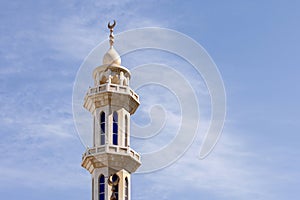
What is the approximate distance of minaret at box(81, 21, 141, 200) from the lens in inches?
3716

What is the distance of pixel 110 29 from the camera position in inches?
4003

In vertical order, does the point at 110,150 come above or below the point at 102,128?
below

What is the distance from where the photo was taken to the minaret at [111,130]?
94.4 m

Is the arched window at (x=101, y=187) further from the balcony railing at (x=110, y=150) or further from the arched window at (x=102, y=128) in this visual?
the arched window at (x=102, y=128)

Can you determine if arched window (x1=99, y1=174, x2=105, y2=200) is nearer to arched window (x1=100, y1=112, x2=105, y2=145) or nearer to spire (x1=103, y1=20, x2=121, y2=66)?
arched window (x1=100, y1=112, x2=105, y2=145)

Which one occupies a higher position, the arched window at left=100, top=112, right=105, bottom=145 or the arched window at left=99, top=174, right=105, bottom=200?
the arched window at left=100, top=112, right=105, bottom=145

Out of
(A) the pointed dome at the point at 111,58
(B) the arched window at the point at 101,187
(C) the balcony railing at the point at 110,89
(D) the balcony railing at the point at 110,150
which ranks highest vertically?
(A) the pointed dome at the point at 111,58

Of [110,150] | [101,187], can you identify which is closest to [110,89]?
[110,150]

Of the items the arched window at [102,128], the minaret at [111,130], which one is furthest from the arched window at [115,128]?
the arched window at [102,128]

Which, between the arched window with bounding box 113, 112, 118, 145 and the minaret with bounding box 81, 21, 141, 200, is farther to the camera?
the arched window with bounding box 113, 112, 118, 145

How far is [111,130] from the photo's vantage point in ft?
318

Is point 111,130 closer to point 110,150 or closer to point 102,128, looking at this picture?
point 102,128

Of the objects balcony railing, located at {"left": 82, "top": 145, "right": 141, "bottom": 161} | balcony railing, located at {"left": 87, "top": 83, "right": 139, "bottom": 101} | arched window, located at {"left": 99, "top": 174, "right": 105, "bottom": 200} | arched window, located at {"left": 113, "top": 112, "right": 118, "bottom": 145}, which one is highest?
balcony railing, located at {"left": 87, "top": 83, "right": 139, "bottom": 101}

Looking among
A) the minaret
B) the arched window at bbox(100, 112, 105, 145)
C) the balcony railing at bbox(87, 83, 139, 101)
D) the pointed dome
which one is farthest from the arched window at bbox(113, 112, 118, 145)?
the pointed dome
